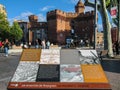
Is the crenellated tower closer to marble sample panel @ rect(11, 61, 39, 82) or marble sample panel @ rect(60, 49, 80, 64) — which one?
marble sample panel @ rect(60, 49, 80, 64)

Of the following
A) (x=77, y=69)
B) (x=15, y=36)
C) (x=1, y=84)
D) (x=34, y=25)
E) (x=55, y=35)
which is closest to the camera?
(x=77, y=69)

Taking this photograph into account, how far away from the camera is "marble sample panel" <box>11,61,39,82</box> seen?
7824mm

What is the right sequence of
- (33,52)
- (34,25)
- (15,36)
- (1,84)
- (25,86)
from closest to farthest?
1. (25,86)
2. (33,52)
3. (1,84)
4. (15,36)
5. (34,25)

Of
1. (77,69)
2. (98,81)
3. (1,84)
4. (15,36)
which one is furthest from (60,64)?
(15,36)

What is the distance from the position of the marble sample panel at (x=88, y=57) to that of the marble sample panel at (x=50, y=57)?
21.6 inches

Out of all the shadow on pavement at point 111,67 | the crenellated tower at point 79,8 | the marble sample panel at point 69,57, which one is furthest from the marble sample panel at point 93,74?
the crenellated tower at point 79,8

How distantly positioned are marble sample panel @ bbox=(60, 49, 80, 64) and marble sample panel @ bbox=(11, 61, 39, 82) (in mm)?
646

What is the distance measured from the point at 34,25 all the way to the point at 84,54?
332 feet

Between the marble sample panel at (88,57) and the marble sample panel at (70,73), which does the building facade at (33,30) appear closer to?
the marble sample panel at (88,57)

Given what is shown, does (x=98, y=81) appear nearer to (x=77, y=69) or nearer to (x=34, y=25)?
(x=77, y=69)

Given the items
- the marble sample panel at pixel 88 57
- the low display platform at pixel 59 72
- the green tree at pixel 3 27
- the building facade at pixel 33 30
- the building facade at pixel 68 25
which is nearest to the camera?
the low display platform at pixel 59 72

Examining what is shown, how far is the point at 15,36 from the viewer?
89562 millimetres

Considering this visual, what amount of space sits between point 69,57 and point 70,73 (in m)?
0.71

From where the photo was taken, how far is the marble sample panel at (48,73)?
7.84m
